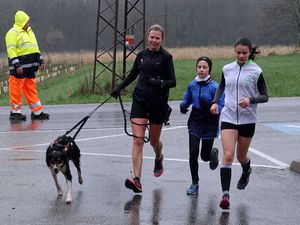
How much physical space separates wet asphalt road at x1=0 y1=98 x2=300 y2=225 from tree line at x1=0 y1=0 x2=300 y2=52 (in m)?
77.2

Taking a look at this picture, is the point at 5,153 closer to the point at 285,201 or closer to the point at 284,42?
the point at 285,201

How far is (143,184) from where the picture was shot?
8.83 m

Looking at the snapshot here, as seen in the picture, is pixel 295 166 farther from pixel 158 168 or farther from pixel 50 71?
pixel 50 71

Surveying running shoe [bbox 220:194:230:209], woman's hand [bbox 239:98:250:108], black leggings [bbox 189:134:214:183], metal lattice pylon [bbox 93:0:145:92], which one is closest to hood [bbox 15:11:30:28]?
metal lattice pylon [bbox 93:0:145:92]

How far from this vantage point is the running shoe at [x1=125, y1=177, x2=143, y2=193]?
320 inches

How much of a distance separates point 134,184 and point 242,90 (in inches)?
62.2

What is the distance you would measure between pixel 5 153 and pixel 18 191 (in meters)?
3.08

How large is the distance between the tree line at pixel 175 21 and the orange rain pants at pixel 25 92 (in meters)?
74.1

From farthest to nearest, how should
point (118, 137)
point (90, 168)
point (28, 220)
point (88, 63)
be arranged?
point (88, 63) → point (118, 137) → point (90, 168) → point (28, 220)

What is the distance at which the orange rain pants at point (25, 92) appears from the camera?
1608cm

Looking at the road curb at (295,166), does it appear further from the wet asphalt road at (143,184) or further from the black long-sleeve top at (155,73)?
the black long-sleeve top at (155,73)

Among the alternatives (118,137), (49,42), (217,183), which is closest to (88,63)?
(49,42)

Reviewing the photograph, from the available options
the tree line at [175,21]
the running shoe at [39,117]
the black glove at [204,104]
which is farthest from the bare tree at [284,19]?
the black glove at [204,104]

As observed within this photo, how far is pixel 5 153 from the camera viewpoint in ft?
37.6
